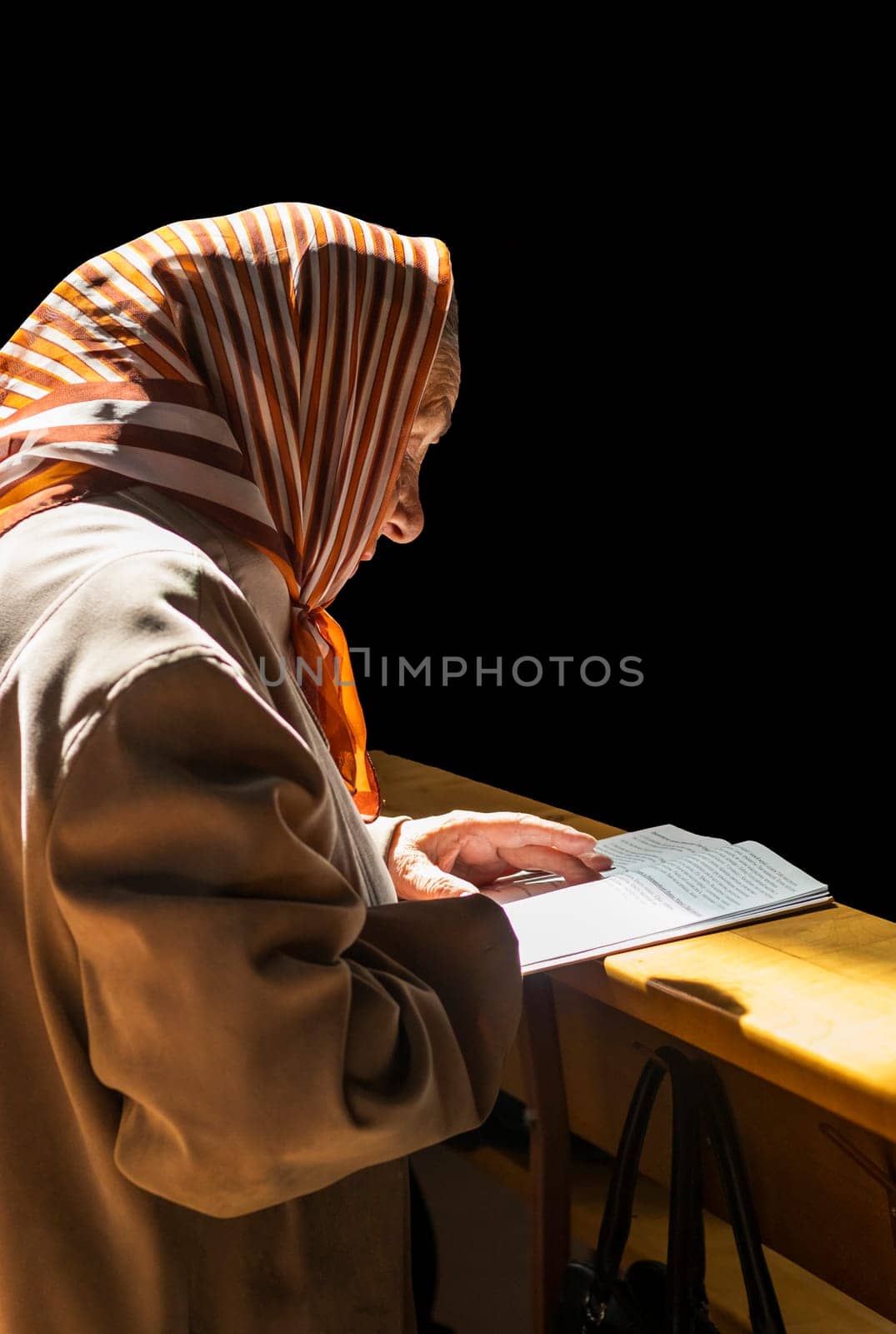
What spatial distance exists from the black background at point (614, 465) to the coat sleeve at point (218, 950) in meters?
1.83

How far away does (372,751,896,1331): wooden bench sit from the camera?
3.10 ft

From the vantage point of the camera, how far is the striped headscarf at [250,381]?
80 centimetres

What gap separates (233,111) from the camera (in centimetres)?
215

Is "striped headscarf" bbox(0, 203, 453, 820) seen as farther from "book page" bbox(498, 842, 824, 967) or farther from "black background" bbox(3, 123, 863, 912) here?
"black background" bbox(3, 123, 863, 912)

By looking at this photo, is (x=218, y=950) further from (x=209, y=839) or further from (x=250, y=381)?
(x=250, y=381)

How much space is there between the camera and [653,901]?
3.98 ft

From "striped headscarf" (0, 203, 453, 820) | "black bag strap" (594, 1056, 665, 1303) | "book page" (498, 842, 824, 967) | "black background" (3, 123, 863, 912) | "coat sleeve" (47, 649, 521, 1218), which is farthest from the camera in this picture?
"black background" (3, 123, 863, 912)

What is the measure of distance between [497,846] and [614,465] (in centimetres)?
148

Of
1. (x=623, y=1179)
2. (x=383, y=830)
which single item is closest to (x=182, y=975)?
(x=383, y=830)

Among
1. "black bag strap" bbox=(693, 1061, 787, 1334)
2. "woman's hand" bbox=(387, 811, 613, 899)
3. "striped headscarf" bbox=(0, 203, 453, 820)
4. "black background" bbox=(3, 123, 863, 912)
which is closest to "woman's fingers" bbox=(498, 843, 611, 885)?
"woman's hand" bbox=(387, 811, 613, 899)

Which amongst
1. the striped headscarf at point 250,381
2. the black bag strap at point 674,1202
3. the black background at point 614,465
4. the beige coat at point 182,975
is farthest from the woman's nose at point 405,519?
the black background at point 614,465

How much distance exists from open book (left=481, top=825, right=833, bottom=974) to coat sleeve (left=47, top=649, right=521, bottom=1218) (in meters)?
0.41

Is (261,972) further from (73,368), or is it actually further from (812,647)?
(812,647)

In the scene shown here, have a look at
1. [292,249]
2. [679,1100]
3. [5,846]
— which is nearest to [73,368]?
[292,249]
